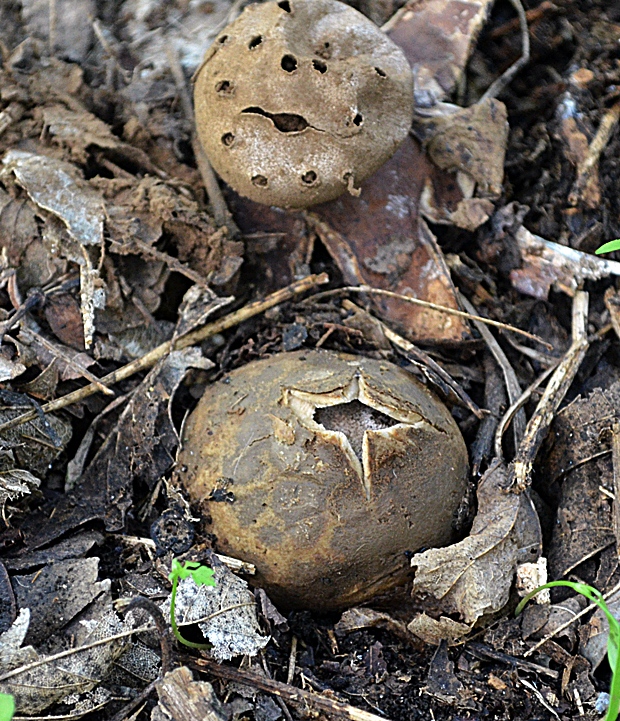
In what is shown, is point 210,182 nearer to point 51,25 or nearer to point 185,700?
point 51,25

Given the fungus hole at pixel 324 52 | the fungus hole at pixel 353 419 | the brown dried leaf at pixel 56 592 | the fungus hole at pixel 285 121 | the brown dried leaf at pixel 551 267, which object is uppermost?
the fungus hole at pixel 324 52

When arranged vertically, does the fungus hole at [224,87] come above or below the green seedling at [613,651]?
above

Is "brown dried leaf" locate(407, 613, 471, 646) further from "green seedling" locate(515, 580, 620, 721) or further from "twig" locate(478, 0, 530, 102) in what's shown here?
"twig" locate(478, 0, 530, 102)

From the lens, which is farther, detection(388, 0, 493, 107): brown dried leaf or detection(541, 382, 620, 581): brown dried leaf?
detection(388, 0, 493, 107): brown dried leaf

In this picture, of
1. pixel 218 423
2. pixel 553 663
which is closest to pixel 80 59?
pixel 218 423

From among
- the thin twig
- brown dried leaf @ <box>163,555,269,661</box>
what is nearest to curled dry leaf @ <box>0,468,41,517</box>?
brown dried leaf @ <box>163,555,269,661</box>

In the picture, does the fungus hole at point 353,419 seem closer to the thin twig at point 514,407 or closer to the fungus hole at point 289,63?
the thin twig at point 514,407

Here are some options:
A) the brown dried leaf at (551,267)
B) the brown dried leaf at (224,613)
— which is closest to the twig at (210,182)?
the brown dried leaf at (551,267)
